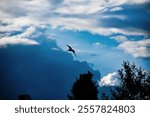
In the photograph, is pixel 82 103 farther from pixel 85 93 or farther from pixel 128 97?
pixel 128 97

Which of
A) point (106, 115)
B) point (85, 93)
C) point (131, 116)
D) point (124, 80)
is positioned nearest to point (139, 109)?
point (131, 116)

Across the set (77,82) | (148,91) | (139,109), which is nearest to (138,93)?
(148,91)

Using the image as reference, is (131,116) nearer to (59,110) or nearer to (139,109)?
(139,109)

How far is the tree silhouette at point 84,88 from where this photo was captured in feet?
57.3

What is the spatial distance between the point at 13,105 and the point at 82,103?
235 cm

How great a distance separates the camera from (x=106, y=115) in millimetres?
10352

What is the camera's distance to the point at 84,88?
17.9 meters

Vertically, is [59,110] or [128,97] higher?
[59,110]

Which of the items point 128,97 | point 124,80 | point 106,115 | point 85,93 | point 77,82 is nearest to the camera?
point 106,115

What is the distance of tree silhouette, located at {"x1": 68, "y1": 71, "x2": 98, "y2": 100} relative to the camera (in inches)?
687

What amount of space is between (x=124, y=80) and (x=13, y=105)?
18.4 m

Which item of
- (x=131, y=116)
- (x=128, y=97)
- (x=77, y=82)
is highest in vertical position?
(x=131, y=116)

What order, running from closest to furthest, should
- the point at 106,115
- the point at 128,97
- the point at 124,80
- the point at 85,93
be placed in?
the point at 106,115
the point at 85,93
the point at 128,97
the point at 124,80

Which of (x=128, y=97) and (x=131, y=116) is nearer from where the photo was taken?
(x=131, y=116)
